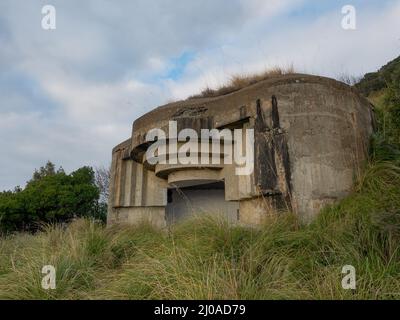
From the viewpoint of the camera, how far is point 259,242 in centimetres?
372

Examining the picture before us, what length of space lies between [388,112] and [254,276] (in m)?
2.99

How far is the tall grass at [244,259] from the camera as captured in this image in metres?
2.87

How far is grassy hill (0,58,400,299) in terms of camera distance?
288cm

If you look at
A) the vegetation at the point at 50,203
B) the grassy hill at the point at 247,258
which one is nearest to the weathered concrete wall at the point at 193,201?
the grassy hill at the point at 247,258

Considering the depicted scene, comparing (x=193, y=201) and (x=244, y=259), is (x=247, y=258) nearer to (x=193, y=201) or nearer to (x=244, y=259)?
(x=244, y=259)

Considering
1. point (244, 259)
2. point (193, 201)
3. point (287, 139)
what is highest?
point (287, 139)

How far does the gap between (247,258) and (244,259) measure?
5 cm

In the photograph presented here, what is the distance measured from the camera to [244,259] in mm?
3410

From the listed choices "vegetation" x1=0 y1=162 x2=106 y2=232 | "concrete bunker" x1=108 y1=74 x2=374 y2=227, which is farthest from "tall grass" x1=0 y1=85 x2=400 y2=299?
"vegetation" x1=0 y1=162 x2=106 y2=232

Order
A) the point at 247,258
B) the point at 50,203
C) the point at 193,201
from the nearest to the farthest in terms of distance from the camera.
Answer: the point at 247,258 < the point at 193,201 < the point at 50,203

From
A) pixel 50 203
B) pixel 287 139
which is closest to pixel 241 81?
pixel 287 139

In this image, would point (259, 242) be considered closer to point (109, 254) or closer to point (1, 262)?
point (109, 254)

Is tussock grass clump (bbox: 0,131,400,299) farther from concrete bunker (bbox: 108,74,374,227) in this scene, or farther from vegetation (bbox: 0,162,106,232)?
vegetation (bbox: 0,162,106,232)
